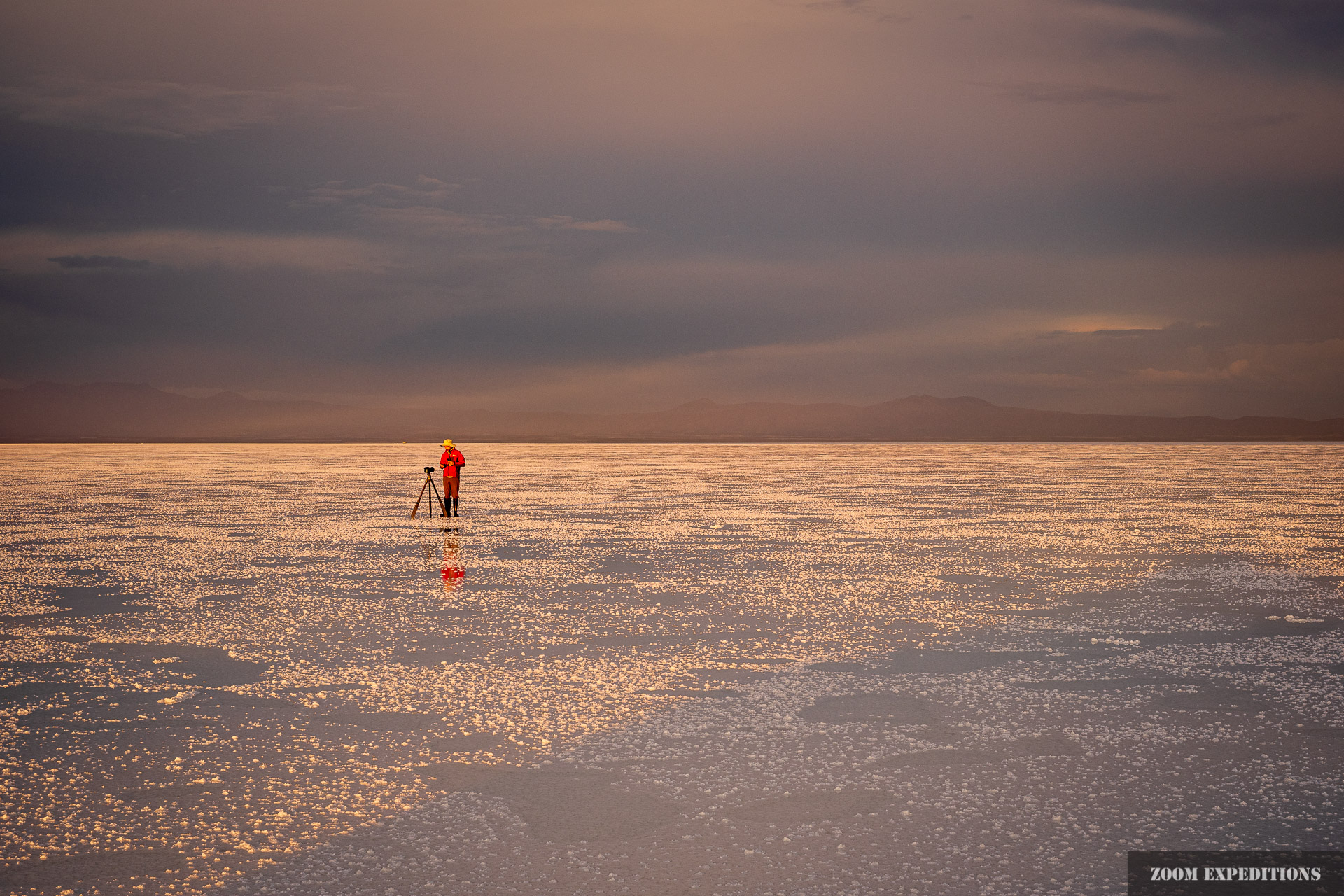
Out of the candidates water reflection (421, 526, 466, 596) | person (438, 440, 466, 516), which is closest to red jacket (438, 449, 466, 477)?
person (438, 440, 466, 516)

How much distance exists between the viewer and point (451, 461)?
1891 cm

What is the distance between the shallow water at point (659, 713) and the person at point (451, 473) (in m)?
3.93

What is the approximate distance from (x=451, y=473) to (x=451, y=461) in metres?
0.37

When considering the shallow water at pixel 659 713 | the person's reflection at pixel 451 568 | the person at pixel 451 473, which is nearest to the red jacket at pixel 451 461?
the person at pixel 451 473

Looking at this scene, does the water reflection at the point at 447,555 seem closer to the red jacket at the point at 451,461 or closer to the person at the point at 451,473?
the person at the point at 451,473

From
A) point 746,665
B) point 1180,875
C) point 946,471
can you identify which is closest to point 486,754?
point 746,665

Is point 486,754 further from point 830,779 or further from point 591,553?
point 591,553

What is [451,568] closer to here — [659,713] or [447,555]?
[447,555]

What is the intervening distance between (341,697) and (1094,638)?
18.2ft

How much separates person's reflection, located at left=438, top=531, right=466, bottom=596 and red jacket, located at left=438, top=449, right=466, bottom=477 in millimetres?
3224

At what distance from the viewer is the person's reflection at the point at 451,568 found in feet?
35.6

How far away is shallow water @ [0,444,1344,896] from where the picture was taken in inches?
162

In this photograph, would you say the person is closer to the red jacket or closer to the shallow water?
the red jacket

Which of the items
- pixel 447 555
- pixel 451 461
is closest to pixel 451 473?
pixel 451 461
